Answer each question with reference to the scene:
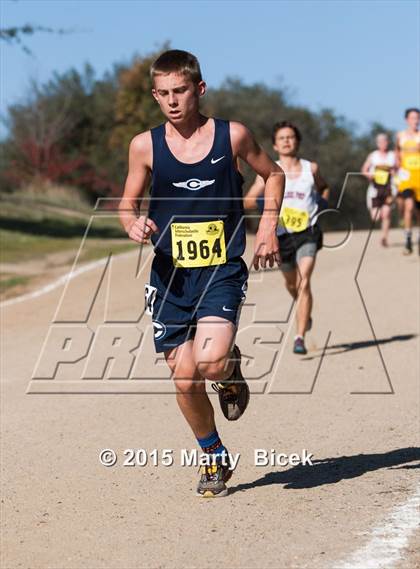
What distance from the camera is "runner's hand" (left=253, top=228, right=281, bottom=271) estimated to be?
21.1ft

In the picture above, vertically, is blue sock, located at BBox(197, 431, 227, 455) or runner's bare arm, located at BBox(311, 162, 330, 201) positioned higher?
blue sock, located at BBox(197, 431, 227, 455)

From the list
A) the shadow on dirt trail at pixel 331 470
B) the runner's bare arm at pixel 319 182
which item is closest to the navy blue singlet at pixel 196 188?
the shadow on dirt trail at pixel 331 470

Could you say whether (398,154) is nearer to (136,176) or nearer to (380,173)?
(380,173)

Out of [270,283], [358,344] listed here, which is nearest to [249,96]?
[270,283]

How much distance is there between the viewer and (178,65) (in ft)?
20.8

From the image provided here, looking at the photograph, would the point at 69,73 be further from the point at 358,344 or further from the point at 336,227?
the point at 358,344

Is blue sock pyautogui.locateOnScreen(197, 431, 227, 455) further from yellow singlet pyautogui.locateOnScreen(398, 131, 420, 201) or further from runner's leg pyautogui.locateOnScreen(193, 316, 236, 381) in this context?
yellow singlet pyautogui.locateOnScreen(398, 131, 420, 201)

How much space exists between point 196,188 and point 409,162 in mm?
12388

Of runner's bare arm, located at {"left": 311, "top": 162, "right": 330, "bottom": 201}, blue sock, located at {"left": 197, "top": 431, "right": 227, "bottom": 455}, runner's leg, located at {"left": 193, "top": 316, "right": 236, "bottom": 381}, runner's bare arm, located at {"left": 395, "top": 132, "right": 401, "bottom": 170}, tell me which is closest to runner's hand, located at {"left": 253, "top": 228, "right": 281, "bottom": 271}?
runner's leg, located at {"left": 193, "top": 316, "right": 236, "bottom": 381}

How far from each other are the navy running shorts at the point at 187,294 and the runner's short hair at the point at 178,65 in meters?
1.00

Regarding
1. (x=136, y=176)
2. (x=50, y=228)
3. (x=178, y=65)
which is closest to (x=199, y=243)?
(x=136, y=176)

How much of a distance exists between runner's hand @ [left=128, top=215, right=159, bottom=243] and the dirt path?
1.43 m

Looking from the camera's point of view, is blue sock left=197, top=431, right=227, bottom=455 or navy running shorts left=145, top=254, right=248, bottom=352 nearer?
navy running shorts left=145, top=254, right=248, bottom=352

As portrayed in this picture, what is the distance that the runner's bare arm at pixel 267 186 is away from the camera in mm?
6488
